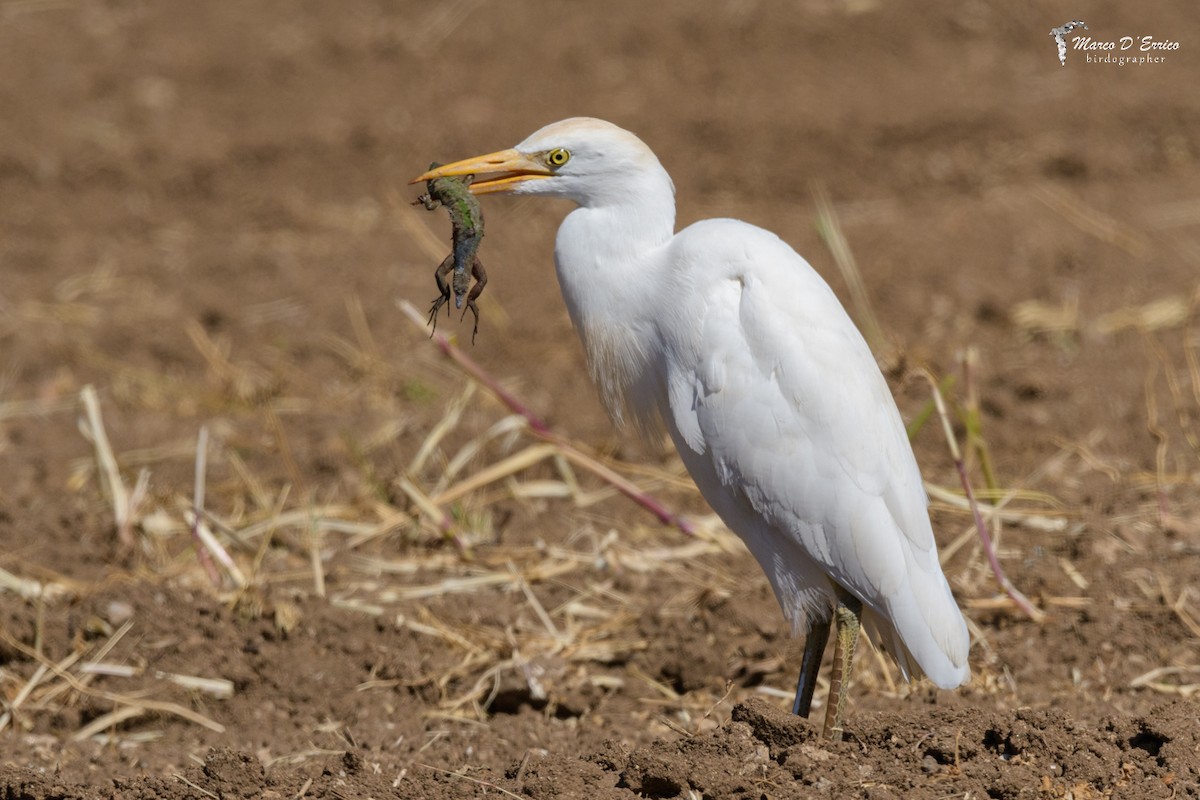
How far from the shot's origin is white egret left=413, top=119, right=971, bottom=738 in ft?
12.6

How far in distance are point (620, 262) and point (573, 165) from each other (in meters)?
0.30

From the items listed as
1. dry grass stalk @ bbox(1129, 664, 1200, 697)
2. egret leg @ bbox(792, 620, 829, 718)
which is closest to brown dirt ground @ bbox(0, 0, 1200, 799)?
dry grass stalk @ bbox(1129, 664, 1200, 697)

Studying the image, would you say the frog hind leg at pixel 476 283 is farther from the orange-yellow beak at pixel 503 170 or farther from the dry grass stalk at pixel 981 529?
the dry grass stalk at pixel 981 529

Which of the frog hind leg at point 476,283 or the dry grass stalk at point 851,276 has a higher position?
the frog hind leg at point 476,283

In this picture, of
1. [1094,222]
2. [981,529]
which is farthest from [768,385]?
[1094,222]

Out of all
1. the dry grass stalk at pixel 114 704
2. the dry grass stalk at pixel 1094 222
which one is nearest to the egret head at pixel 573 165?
the dry grass stalk at pixel 114 704

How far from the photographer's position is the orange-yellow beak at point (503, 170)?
154 inches

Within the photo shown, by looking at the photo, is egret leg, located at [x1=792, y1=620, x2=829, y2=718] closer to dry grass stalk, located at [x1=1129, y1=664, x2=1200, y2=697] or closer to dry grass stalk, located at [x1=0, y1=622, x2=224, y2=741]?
dry grass stalk, located at [x1=1129, y1=664, x2=1200, y2=697]

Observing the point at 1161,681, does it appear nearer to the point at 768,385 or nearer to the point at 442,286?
the point at 768,385

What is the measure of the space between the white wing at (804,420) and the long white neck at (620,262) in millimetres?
90

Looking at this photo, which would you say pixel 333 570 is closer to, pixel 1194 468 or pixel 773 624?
pixel 773 624

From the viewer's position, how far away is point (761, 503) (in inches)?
156

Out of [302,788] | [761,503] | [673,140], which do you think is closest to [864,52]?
[673,140]

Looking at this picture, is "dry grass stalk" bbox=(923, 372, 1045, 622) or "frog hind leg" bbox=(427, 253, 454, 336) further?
"dry grass stalk" bbox=(923, 372, 1045, 622)
